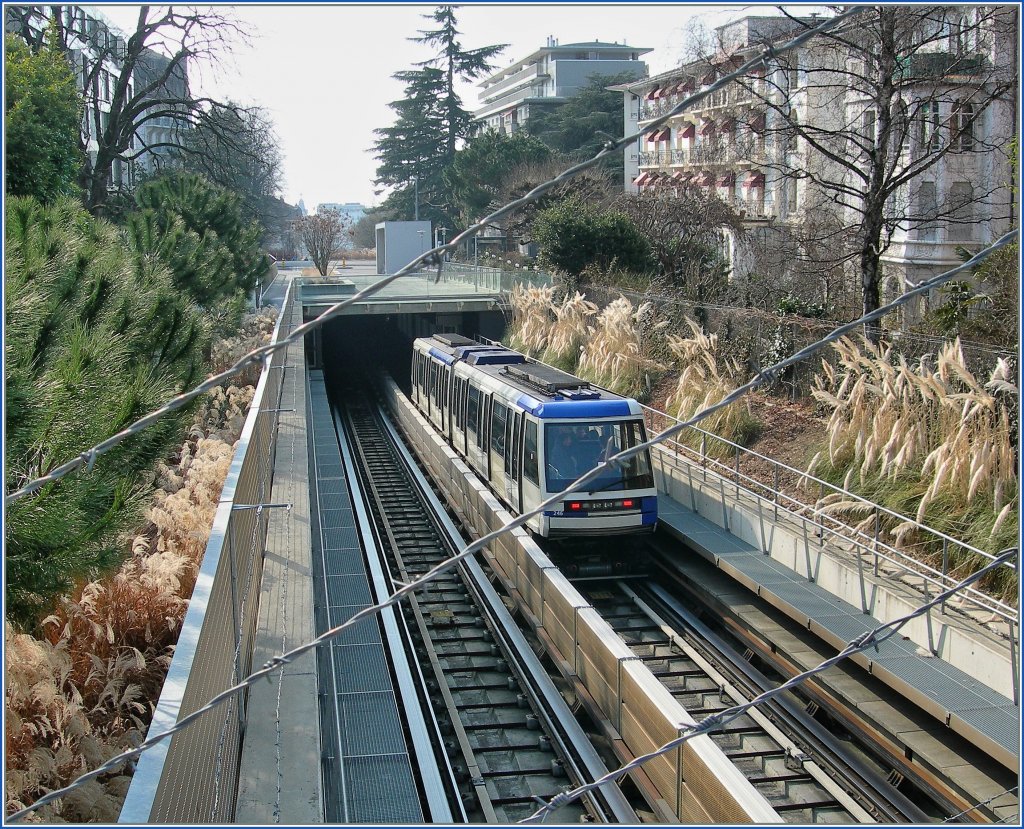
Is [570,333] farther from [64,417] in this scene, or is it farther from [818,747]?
[64,417]

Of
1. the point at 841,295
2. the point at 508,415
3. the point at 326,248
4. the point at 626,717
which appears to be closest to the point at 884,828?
the point at 626,717

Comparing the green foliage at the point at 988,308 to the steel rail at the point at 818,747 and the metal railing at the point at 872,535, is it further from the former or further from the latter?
the steel rail at the point at 818,747

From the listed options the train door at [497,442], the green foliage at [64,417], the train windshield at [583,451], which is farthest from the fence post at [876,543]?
the green foliage at [64,417]

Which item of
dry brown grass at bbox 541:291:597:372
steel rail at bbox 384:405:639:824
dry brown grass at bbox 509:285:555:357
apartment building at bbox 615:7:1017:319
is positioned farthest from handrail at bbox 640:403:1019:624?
dry brown grass at bbox 509:285:555:357

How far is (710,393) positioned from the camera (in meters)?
19.7

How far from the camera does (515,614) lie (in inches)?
567

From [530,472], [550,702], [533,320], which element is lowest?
[550,702]

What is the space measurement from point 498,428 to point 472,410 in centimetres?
230

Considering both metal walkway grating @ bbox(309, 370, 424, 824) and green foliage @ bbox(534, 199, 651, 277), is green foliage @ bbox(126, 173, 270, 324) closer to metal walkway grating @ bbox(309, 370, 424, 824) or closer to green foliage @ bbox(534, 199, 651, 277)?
metal walkway grating @ bbox(309, 370, 424, 824)

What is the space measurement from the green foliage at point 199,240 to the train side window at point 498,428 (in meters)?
5.43

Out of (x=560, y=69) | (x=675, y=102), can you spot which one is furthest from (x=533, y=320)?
(x=560, y=69)

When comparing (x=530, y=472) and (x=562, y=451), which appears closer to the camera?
(x=562, y=451)

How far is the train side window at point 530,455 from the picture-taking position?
15148 millimetres

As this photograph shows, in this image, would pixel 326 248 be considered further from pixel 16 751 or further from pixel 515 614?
pixel 16 751
